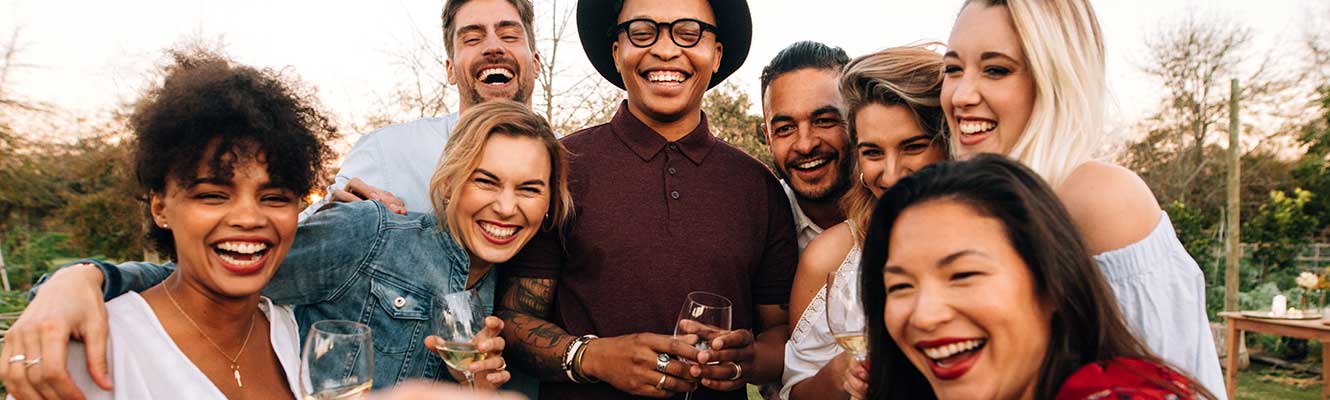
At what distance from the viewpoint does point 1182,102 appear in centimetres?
2130

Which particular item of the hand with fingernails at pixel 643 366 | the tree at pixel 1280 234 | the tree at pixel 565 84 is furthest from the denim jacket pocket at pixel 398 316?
the tree at pixel 1280 234

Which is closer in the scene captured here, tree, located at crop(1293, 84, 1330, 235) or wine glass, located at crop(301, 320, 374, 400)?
wine glass, located at crop(301, 320, 374, 400)

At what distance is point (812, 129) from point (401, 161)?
92.0 inches

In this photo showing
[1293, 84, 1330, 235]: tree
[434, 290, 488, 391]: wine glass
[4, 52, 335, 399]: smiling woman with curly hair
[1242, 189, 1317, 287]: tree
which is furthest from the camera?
[1293, 84, 1330, 235]: tree

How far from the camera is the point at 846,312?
2.75 metres

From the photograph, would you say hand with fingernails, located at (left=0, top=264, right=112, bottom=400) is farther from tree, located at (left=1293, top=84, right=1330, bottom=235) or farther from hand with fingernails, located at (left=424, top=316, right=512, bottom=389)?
tree, located at (left=1293, top=84, right=1330, bottom=235)

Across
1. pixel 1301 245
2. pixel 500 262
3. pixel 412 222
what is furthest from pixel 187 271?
pixel 1301 245

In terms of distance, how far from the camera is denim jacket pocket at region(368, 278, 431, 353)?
333 centimetres

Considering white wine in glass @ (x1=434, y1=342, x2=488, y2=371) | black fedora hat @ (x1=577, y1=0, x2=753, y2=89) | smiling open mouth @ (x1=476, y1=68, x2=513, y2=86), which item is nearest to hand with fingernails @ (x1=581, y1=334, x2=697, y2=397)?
white wine in glass @ (x1=434, y1=342, x2=488, y2=371)

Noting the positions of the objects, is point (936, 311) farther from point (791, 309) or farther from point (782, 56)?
point (782, 56)

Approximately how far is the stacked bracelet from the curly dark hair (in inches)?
47.6

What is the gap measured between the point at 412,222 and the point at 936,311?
Result: 2.31 m

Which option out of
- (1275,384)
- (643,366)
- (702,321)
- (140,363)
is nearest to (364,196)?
(140,363)

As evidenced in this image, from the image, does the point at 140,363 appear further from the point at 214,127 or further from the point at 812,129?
the point at 812,129
